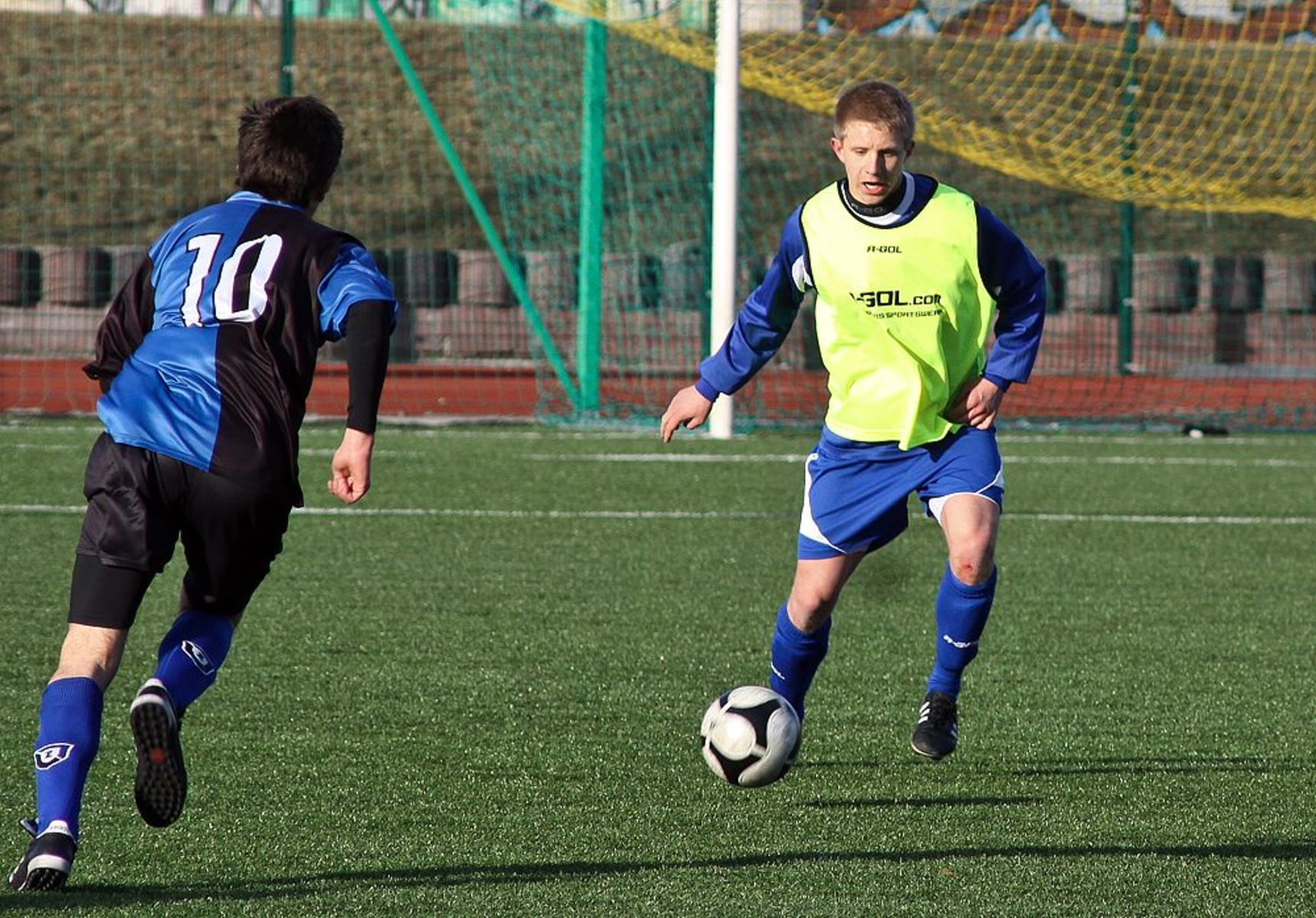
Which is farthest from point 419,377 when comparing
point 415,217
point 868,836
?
point 868,836

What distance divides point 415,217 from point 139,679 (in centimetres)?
1977

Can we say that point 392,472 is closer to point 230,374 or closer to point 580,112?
point 580,112

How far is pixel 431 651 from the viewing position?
6.10m

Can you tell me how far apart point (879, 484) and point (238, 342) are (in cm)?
172

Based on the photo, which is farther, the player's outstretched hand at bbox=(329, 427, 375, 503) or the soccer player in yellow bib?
the soccer player in yellow bib

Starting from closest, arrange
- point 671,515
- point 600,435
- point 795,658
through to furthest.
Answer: point 795,658, point 671,515, point 600,435

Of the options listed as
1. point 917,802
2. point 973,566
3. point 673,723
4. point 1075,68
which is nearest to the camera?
point 917,802

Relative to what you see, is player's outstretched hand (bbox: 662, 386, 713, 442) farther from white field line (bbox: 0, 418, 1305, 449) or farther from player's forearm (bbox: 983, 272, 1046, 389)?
white field line (bbox: 0, 418, 1305, 449)

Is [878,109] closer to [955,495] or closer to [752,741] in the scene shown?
[955,495]

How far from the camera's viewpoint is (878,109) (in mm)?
4484

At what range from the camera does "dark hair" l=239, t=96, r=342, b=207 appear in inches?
147

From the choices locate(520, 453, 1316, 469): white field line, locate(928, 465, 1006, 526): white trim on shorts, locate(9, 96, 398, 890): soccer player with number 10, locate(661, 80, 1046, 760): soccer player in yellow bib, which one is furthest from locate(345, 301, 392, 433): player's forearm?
locate(520, 453, 1316, 469): white field line

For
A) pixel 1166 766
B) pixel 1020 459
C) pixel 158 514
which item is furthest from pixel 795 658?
pixel 1020 459

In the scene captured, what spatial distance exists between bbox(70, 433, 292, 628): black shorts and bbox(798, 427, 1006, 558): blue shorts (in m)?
1.53
